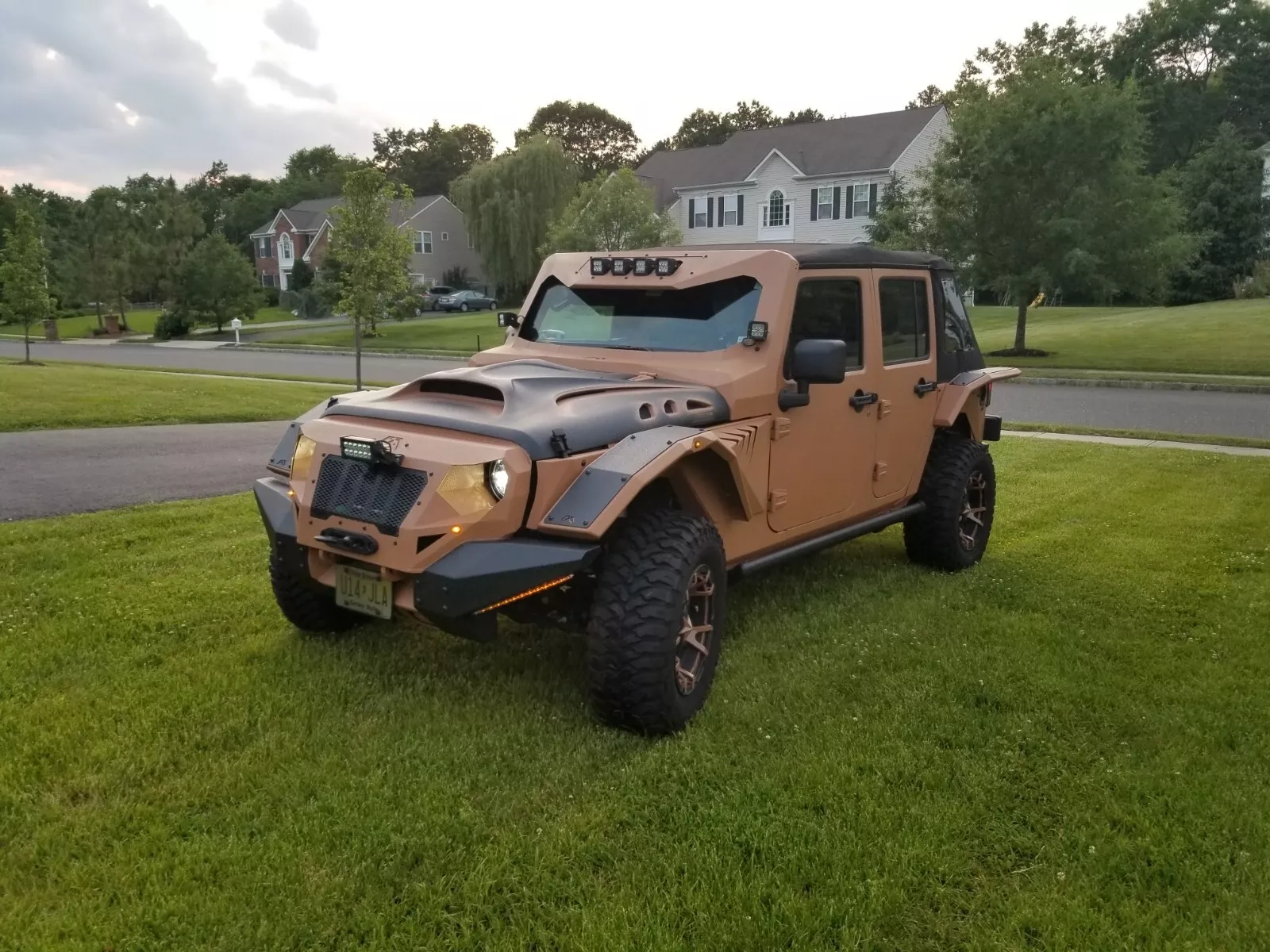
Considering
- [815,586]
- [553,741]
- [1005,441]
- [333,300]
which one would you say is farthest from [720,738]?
[333,300]

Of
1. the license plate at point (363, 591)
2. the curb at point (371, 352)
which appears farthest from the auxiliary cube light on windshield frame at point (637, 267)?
the curb at point (371, 352)

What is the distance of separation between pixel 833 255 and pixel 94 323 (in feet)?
176

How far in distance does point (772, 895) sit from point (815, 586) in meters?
3.07

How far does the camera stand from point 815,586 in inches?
231

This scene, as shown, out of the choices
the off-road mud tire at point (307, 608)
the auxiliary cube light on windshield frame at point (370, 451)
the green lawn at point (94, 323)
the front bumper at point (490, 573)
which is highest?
the green lawn at point (94, 323)

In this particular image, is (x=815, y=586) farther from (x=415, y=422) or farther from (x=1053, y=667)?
(x=415, y=422)

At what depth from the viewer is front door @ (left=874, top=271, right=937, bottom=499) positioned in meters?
5.52

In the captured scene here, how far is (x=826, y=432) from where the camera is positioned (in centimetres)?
501

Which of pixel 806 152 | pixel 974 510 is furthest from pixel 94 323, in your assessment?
pixel 974 510

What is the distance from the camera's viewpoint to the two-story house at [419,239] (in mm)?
58500

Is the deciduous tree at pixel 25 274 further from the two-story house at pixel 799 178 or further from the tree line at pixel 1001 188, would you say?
the two-story house at pixel 799 178

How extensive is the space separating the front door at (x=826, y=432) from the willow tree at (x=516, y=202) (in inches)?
1629

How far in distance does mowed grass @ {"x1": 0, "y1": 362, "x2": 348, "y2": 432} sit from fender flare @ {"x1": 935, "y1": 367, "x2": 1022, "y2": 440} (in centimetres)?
940

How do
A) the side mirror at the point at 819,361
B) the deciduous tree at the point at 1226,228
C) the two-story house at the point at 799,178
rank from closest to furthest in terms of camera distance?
the side mirror at the point at 819,361 < the deciduous tree at the point at 1226,228 < the two-story house at the point at 799,178
